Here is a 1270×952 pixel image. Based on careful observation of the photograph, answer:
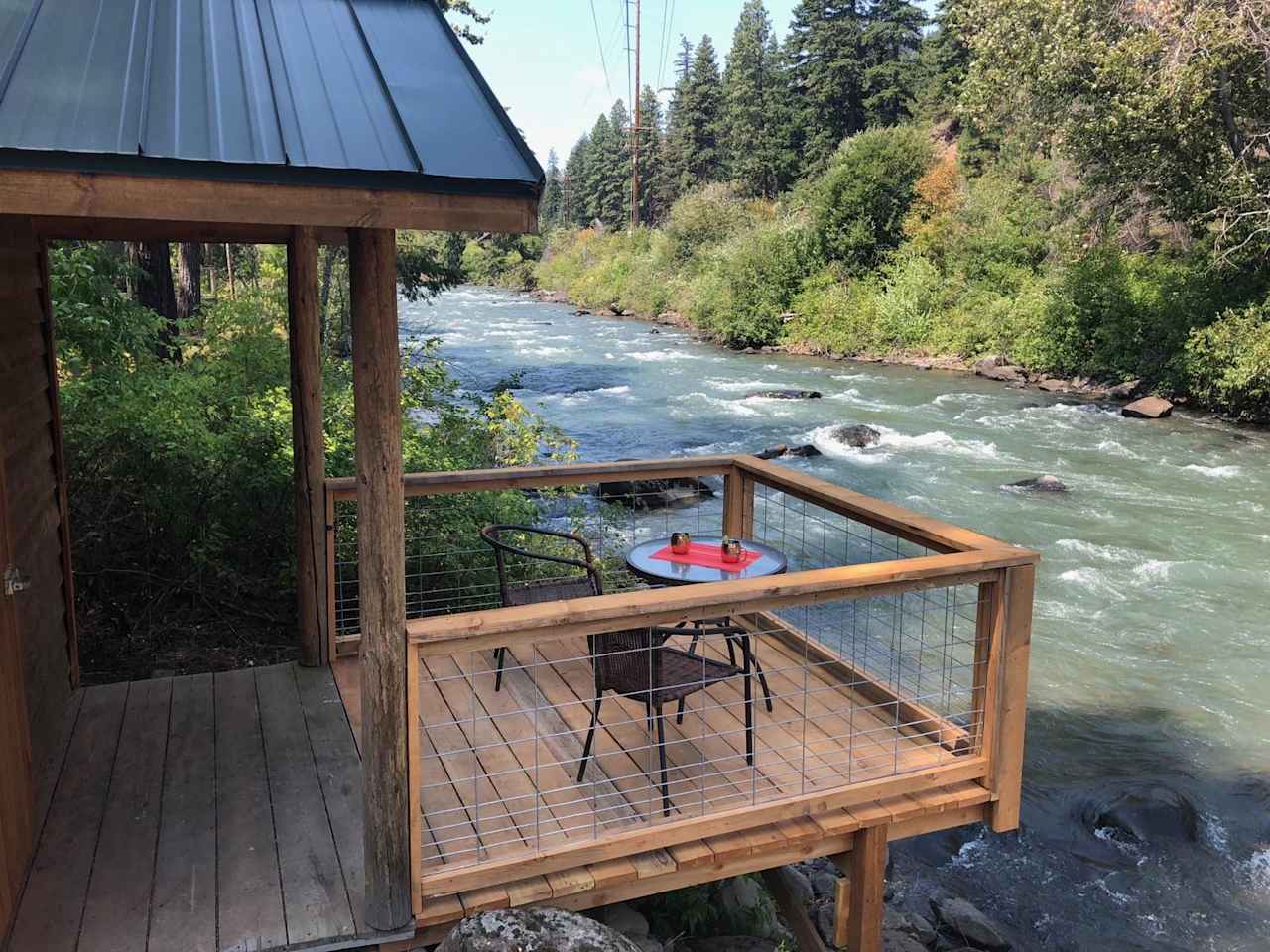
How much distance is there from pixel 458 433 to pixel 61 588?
365cm

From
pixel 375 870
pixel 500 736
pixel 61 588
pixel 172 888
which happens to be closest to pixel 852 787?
pixel 500 736

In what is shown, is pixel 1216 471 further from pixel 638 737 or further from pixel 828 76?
pixel 828 76

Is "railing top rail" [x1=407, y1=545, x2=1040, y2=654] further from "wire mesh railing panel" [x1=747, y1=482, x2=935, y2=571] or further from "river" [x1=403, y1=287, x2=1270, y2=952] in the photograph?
"wire mesh railing panel" [x1=747, y1=482, x2=935, y2=571]

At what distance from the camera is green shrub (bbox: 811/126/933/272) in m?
25.9

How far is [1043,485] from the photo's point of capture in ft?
40.6

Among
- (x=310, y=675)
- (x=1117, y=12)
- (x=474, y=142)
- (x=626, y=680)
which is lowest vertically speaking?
(x=310, y=675)

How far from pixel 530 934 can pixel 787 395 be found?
52.3 ft

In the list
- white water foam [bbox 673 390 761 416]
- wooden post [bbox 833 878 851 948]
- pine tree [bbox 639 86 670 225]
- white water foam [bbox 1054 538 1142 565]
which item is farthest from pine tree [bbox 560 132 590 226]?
wooden post [bbox 833 878 851 948]

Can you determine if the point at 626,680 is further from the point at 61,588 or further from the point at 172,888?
the point at 61,588

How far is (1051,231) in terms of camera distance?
21.4 m

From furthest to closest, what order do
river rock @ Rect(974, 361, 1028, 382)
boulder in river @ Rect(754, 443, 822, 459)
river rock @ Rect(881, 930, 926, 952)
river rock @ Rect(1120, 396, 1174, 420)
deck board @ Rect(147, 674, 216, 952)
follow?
1. river rock @ Rect(974, 361, 1028, 382)
2. river rock @ Rect(1120, 396, 1174, 420)
3. boulder in river @ Rect(754, 443, 822, 459)
4. river rock @ Rect(881, 930, 926, 952)
5. deck board @ Rect(147, 674, 216, 952)

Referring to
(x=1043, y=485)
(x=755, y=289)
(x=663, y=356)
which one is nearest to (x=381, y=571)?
(x=1043, y=485)

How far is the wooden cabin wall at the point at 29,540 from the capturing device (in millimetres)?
3072

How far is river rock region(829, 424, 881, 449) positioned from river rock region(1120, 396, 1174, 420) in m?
4.44
